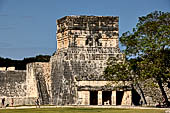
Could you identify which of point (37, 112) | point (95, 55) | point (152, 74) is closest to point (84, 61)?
point (95, 55)

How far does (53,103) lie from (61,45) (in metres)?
4.48

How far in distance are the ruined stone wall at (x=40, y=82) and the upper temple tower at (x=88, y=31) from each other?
95.0 inches

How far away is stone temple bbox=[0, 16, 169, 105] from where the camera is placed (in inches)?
1544

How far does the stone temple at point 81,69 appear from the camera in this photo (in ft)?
129

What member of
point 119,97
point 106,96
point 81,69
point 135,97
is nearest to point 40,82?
point 81,69

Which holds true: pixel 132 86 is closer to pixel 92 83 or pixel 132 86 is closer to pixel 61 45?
pixel 92 83

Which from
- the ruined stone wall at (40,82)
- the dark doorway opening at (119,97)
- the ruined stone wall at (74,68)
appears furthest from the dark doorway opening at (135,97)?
the ruined stone wall at (40,82)

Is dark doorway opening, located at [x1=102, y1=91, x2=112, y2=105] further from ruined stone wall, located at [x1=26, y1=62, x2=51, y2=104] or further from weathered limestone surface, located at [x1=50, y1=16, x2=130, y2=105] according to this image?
ruined stone wall, located at [x1=26, y1=62, x2=51, y2=104]

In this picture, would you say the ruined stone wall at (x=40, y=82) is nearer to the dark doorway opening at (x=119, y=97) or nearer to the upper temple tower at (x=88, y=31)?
the upper temple tower at (x=88, y=31)

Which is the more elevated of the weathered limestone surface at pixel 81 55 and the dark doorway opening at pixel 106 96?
the weathered limestone surface at pixel 81 55

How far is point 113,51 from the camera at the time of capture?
4238 centimetres

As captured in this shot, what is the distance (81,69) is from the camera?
133ft

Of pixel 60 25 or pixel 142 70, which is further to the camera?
pixel 60 25

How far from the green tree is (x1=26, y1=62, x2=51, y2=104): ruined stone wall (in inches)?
288
